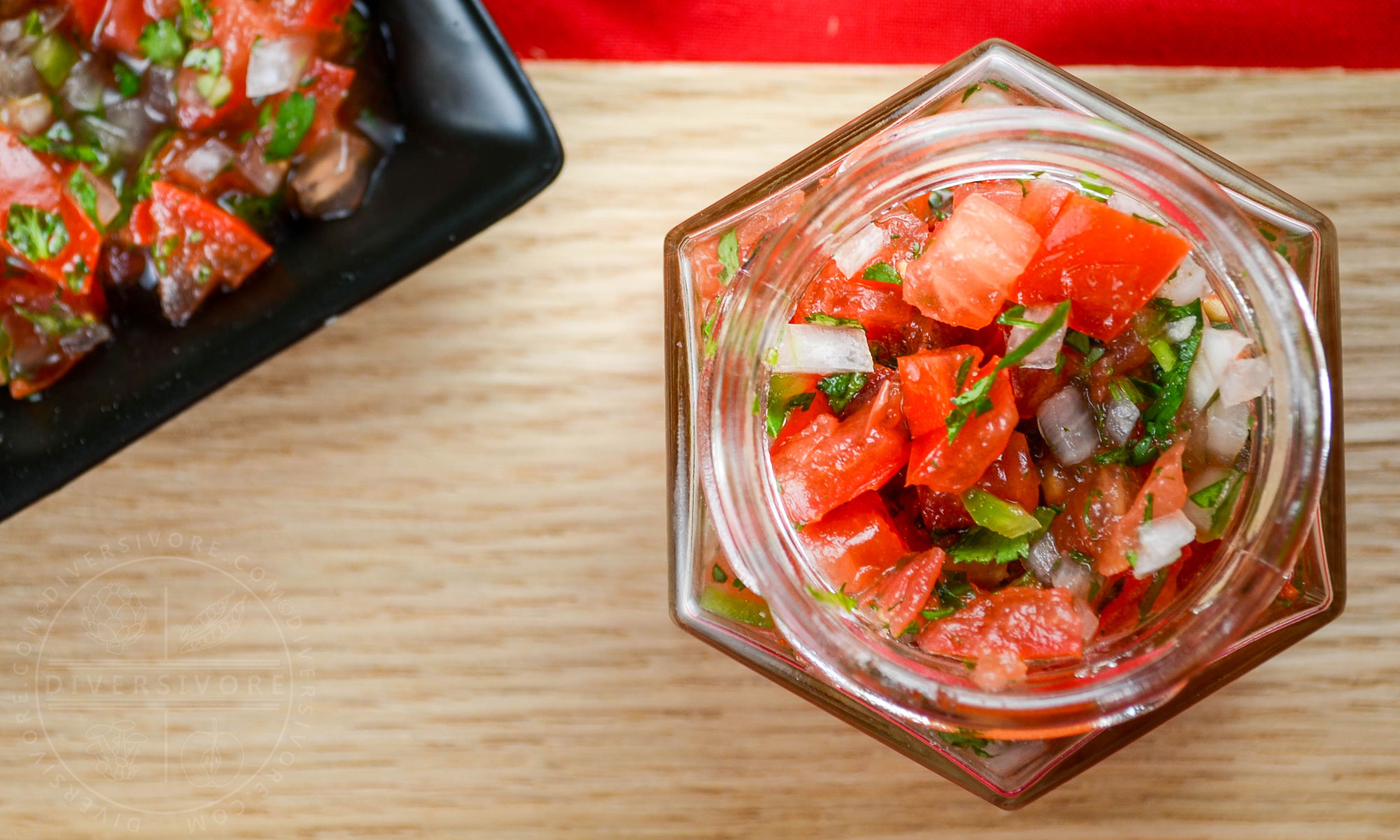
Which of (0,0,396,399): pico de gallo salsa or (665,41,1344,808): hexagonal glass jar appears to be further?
(0,0,396,399): pico de gallo salsa

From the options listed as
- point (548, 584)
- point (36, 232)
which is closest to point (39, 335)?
point (36, 232)

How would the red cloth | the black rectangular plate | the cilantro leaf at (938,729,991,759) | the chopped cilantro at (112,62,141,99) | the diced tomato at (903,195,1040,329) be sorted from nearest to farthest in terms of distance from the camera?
the diced tomato at (903,195,1040,329) → the cilantro leaf at (938,729,991,759) → the black rectangular plate → the chopped cilantro at (112,62,141,99) → the red cloth

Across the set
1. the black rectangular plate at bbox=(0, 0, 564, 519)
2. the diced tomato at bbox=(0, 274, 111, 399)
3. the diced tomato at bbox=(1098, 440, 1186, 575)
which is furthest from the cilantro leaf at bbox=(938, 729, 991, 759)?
the diced tomato at bbox=(0, 274, 111, 399)

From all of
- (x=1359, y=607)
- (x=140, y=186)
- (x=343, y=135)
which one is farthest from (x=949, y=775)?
(x=140, y=186)

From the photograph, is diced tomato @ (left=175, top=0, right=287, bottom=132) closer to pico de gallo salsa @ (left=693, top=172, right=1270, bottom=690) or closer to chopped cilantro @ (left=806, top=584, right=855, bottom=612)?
pico de gallo salsa @ (left=693, top=172, right=1270, bottom=690)

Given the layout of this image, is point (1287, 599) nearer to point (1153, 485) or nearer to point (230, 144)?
point (1153, 485)

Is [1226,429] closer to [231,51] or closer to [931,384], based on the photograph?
[931,384]
